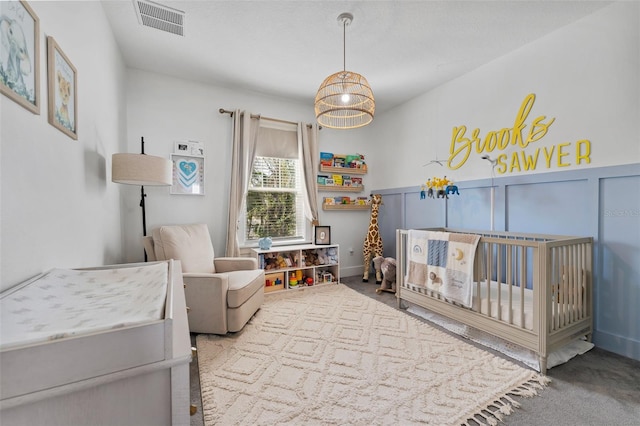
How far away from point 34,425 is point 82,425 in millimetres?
77

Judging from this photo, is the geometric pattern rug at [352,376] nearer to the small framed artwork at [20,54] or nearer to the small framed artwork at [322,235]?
the small framed artwork at [322,235]

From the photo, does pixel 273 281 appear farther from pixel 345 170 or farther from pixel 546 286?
pixel 546 286

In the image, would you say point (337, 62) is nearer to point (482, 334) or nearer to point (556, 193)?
point (556, 193)

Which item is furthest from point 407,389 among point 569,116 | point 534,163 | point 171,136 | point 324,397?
point 171,136

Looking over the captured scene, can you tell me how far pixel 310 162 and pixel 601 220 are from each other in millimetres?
3074

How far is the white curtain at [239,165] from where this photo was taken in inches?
133

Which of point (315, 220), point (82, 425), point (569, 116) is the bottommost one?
point (82, 425)

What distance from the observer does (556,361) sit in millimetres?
1882

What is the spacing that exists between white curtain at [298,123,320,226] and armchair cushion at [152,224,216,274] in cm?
152

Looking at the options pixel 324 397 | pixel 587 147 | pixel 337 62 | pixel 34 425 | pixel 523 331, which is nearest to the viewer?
pixel 34 425

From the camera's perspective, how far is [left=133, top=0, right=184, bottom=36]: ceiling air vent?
6.86 ft

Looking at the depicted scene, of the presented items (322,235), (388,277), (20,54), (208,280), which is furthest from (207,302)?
(388,277)

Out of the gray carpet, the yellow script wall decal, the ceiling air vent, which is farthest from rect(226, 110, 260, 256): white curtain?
the yellow script wall decal

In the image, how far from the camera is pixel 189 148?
3.28 m
